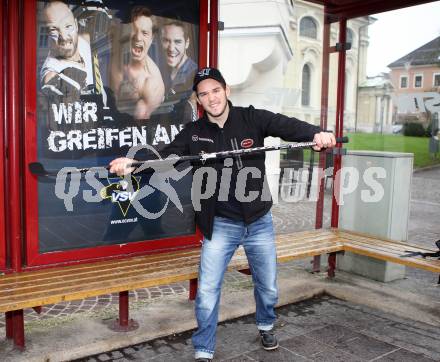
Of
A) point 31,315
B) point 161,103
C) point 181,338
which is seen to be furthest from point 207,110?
point 31,315

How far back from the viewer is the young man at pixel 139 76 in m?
3.99

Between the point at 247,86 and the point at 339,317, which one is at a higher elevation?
the point at 247,86

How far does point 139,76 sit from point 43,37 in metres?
0.81

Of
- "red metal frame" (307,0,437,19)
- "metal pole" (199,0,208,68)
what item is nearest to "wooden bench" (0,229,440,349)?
"metal pole" (199,0,208,68)

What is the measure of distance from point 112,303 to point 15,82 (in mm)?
2234

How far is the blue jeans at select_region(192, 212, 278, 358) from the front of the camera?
10.9 ft

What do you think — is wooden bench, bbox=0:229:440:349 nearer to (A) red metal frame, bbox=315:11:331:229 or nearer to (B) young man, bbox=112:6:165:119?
(A) red metal frame, bbox=315:11:331:229

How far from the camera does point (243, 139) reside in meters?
3.42

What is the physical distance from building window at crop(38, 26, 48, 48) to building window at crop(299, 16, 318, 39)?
10.8 ft

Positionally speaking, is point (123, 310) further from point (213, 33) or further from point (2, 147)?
point (213, 33)

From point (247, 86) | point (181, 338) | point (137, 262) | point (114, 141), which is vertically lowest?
point (181, 338)

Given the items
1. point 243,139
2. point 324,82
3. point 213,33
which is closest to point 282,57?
point 324,82

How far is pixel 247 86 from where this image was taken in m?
9.31

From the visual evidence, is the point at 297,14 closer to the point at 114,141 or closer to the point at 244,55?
the point at 244,55
